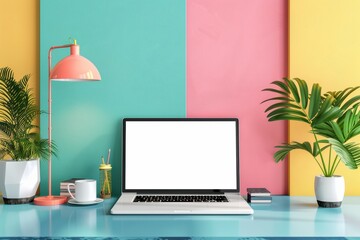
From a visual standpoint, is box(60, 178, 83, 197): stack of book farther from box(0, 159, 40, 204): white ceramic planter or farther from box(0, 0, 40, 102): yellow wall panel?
box(0, 0, 40, 102): yellow wall panel

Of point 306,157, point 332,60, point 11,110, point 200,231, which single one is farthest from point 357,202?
point 11,110

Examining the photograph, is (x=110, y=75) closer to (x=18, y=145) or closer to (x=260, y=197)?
(x=18, y=145)

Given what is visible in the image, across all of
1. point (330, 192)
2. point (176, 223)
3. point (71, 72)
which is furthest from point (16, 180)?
point (330, 192)

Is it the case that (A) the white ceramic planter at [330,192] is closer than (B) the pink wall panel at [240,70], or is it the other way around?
(A) the white ceramic planter at [330,192]

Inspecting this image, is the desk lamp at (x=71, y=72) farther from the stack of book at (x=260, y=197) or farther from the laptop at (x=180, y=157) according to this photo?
the stack of book at (x=260, y=197)

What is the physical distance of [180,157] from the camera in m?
2.08

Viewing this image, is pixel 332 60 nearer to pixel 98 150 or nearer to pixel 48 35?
pixel 98 150

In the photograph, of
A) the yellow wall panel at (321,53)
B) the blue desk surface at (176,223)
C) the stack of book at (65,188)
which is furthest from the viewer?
the yellow wall panel at (321,53)

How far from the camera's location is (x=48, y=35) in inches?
85.3

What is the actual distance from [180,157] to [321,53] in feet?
2.81

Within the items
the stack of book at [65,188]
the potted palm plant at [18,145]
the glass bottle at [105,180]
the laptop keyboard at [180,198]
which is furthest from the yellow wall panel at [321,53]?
the potted palm plant at [18,145]

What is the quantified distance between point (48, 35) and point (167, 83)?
2.06 feet

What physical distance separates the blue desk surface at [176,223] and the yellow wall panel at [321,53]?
0.90ft

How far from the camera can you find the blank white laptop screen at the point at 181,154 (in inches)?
81.3
